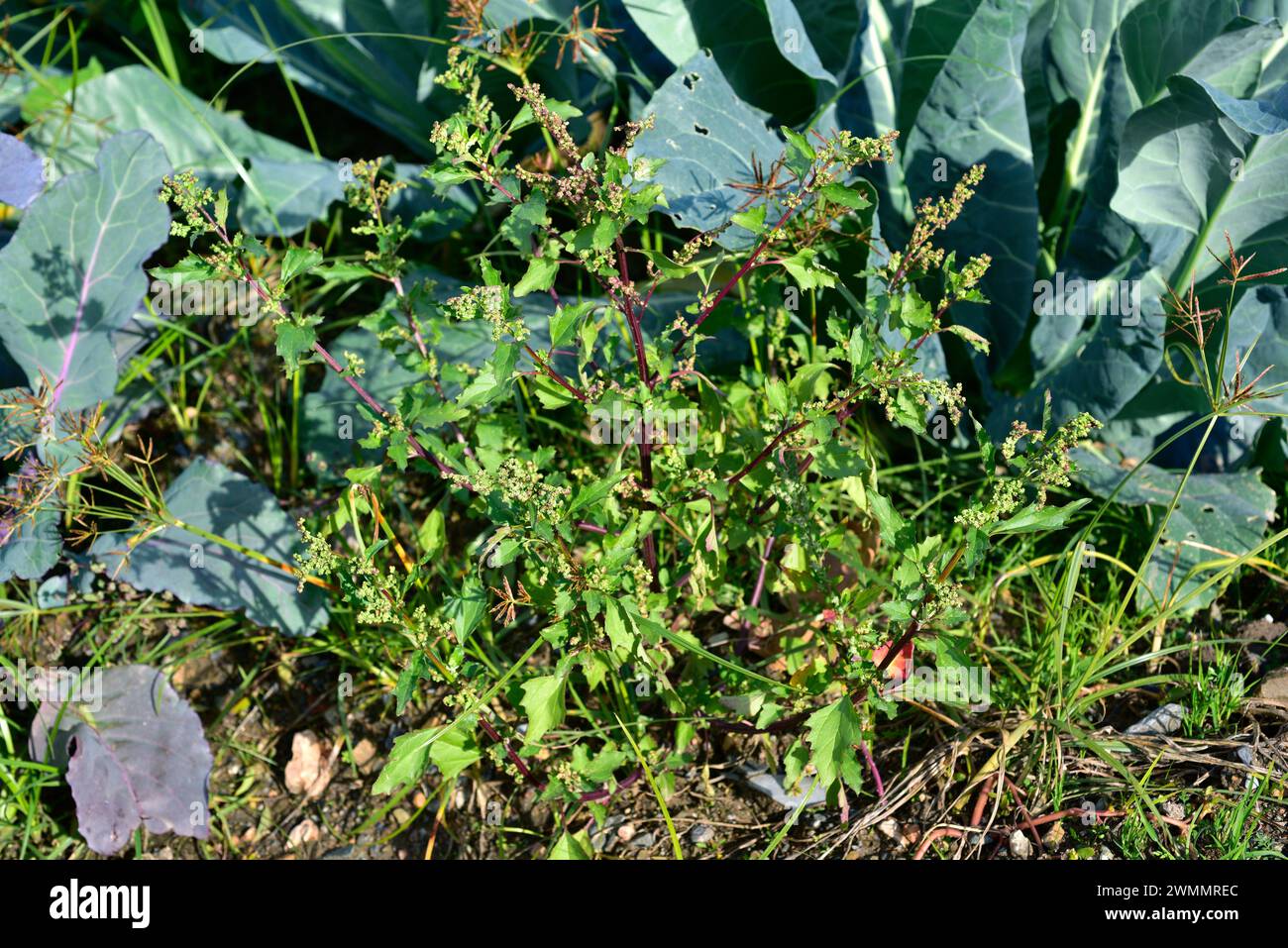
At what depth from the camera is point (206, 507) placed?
218 centimetres

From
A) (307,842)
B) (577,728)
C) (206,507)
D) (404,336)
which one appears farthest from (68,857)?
(404,336)

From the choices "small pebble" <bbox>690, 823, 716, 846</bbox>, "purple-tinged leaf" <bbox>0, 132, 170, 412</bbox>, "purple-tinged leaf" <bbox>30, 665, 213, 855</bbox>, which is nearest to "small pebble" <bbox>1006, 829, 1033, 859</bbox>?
"small pebble" <bbox>690, 823, 716, 846</bbox>

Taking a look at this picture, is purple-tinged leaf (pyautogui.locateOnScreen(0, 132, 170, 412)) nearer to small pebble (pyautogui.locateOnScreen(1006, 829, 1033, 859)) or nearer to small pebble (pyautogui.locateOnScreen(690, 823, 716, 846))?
small pebble (pyautogui.locateOnScreen(690, 823, 716, 846))

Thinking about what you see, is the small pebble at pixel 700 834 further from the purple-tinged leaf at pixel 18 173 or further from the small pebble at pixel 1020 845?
the purple-tinged leaf at pixel 18 173

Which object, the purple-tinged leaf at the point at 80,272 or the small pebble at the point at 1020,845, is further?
the purple-tinged leaf at the point at 80,272

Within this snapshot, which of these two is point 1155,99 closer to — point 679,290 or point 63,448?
point 679,290

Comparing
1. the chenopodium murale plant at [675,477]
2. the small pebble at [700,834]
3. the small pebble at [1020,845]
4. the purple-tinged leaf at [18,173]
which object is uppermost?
the purple-tinged leaf at [18,173]

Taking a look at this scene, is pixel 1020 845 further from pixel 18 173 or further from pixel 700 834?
pixel 18 173

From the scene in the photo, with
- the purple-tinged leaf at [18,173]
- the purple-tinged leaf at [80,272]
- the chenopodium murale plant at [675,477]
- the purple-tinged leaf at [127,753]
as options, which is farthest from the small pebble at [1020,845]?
the purple-tinged leaf at [18,173]

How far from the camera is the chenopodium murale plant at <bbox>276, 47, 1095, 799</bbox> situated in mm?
1561

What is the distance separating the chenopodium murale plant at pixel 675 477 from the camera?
1.56 m

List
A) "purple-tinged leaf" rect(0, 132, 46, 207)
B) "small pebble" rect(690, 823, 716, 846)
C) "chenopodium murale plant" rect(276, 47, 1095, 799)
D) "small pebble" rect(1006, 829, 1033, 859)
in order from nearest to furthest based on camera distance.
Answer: "chenopodium murale plant" rect(276, 47, 1095, 799) → "small pebble" rect(1006, 829, 1033, 859) → "small pebble" rect(690, 823, 716, 846) → "purple-tinged leaf" rect(0, 132, 46, 207)

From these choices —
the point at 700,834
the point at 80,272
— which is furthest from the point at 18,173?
the point at 700,834

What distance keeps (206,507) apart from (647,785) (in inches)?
39.9
